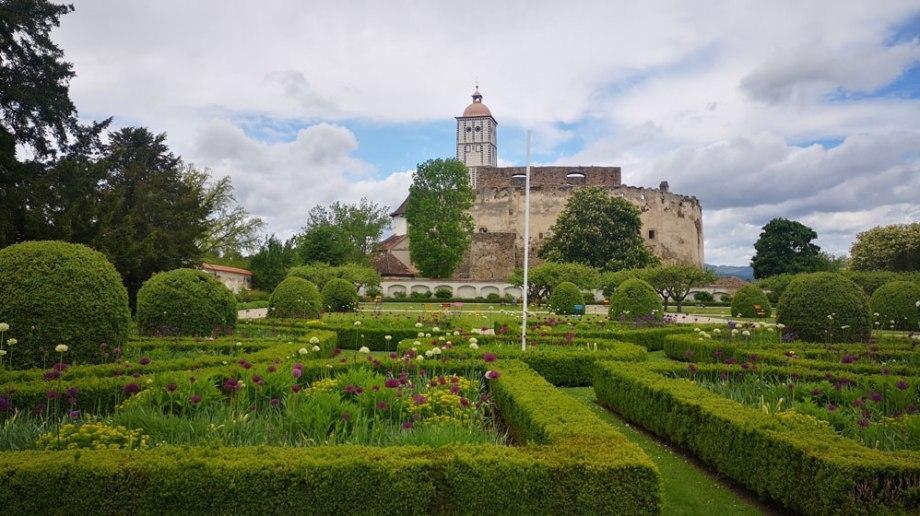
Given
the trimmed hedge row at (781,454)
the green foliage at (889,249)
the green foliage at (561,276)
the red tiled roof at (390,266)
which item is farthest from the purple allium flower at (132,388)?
the red tiled roof at (390,266)

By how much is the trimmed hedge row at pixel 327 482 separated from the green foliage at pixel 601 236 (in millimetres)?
35196

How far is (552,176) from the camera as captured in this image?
59469mm

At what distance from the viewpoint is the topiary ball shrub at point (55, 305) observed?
24.3 ft

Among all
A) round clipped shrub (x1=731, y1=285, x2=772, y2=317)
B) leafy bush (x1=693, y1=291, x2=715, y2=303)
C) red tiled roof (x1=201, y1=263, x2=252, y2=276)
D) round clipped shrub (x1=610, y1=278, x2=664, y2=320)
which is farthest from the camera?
leafy bush (x1=693, y1=291, x2=715, y2=303)

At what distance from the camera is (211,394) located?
5484 mm

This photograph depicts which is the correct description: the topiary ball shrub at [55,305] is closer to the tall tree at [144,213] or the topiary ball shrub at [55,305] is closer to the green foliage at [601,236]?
the tall tree at [144,213]

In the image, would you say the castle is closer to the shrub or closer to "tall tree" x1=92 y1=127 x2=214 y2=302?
the shrub

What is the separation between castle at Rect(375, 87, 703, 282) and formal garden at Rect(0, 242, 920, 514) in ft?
126

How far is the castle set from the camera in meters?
49.2

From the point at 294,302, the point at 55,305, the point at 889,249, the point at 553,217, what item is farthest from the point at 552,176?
the point at 55,305

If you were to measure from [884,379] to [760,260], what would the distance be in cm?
4722

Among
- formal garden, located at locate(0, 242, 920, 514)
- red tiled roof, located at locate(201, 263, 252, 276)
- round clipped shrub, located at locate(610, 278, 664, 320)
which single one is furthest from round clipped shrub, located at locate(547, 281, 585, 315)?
red tiled roof, located at locate(201, 263, 252, 276)

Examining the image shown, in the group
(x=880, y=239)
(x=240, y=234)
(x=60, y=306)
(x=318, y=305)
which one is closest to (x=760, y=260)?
(x=880, y=239)

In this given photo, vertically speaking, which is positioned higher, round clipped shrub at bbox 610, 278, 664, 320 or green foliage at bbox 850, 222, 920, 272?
green foliage at bbox 850, 222, 920, 272
